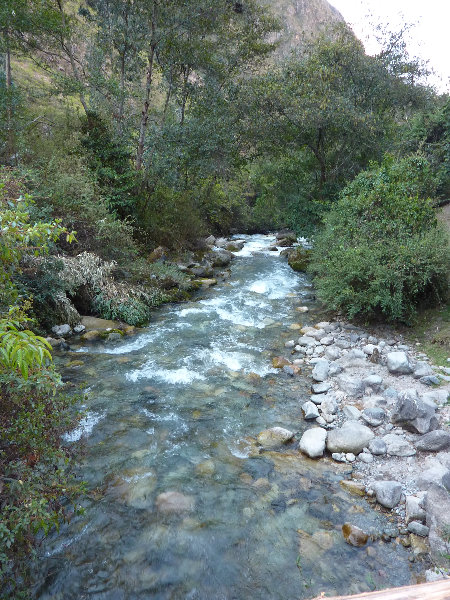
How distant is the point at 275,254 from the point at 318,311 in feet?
25.4

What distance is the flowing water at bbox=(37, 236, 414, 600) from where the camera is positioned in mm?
3277

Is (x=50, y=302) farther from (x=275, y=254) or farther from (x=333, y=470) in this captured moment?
(x=275, y=254)

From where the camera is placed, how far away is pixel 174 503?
4.05 meters

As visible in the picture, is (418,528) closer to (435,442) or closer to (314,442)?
(435,442)

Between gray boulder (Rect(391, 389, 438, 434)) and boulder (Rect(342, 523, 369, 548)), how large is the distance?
176 cm

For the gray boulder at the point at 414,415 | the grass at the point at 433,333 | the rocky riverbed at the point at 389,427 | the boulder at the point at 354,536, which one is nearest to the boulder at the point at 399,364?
the rocky riverbed at the point at 389,427

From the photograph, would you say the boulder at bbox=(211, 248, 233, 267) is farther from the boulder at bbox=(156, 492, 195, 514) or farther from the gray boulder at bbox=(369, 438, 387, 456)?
the boulder at bbox=(156, 492, 195, 514)

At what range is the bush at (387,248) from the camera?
7691mm

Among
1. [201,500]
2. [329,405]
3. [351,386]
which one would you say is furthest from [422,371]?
[201,500]

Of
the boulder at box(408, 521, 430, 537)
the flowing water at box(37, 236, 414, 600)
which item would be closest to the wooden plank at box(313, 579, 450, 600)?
the flowing water at box(37, 236, 414, 600)

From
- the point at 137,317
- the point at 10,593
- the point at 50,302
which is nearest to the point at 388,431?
the point at 10,593

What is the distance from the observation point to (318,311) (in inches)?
391

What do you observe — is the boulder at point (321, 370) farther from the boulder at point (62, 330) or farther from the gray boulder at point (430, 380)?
the boulder at point (62, 330)

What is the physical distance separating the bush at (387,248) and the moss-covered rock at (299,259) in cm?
374
